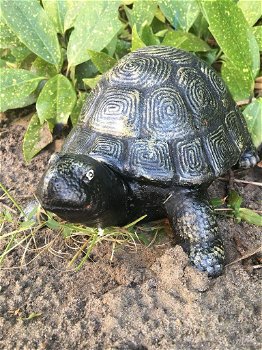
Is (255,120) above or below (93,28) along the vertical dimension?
below

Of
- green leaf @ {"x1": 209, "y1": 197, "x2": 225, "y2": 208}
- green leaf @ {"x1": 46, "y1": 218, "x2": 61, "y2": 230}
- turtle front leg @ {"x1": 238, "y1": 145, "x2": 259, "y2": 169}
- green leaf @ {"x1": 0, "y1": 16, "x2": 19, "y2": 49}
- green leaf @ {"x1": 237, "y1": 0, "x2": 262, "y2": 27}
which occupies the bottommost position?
turtle front leg @ {"x1": 238, "y1": 145, "x2": 259, "y2": 169}

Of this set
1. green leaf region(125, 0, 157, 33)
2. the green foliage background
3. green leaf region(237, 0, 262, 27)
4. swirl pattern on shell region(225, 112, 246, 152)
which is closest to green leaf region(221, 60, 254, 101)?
the green foliage background

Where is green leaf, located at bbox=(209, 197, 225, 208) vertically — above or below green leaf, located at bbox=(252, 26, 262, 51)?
below

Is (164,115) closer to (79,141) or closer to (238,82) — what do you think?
(79,141)

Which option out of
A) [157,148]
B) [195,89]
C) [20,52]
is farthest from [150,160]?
[20,52]

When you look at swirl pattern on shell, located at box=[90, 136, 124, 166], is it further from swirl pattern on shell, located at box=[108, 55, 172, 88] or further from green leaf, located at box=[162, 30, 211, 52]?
green leaf, located at box=[162, 30, 211, 52]

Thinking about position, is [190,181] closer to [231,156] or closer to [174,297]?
[231,156]

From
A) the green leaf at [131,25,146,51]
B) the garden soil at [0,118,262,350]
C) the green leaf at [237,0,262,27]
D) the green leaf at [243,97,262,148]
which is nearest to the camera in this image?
the garden soil at [0,118,262,350]
